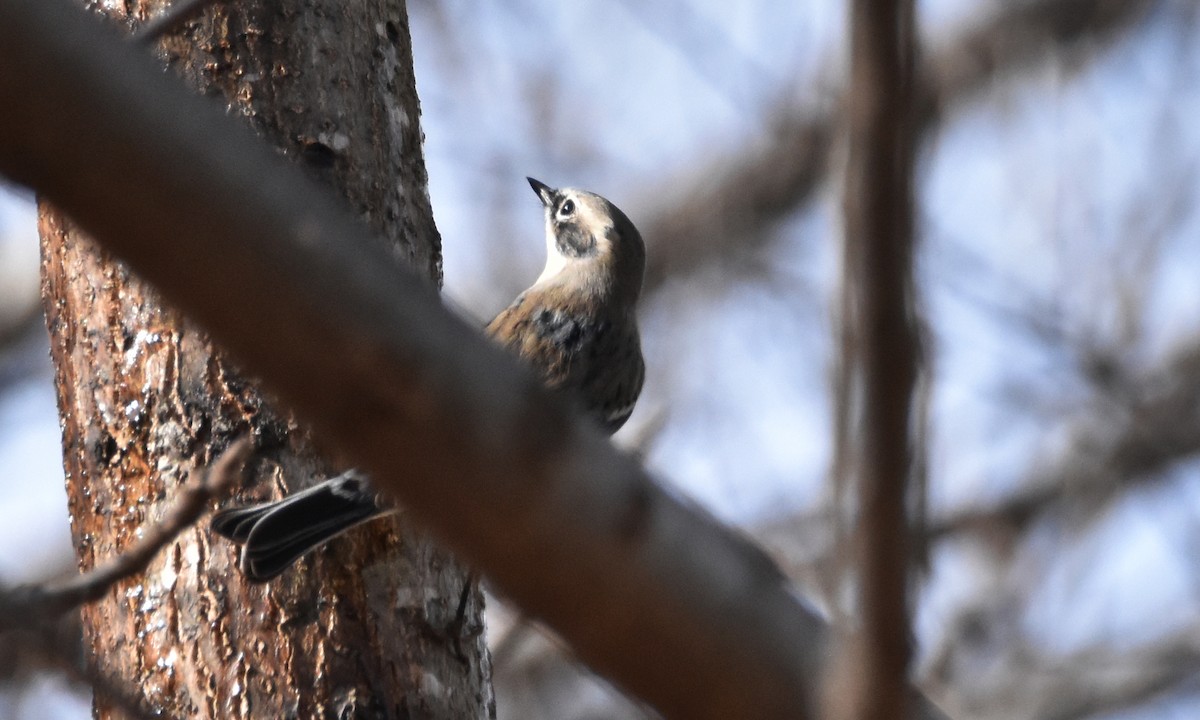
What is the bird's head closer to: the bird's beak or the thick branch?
the bird's beak

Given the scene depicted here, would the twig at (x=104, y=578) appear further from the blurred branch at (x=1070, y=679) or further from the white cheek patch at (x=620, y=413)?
the blurred branch at (x=1070, y=679)

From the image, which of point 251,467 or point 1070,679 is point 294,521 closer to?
point 251,467

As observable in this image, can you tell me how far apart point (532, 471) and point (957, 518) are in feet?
18.9

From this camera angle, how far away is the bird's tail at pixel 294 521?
103 inches

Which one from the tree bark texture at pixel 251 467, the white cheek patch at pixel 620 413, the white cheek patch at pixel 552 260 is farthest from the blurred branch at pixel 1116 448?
the tree bark texture at pixel 251 467

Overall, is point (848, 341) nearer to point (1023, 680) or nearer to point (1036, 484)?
point (1023, 680)

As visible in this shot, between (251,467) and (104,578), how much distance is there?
43.0 inches

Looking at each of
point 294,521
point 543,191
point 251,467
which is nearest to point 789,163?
point 543,191

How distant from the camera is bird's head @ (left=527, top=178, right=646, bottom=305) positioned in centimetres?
482

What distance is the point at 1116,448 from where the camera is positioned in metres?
5.69

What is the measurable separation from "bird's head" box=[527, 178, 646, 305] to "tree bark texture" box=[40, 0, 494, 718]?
1588 mm

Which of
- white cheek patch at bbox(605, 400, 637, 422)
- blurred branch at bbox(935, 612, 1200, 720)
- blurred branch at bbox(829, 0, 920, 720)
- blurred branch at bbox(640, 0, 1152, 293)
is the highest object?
blurred branch at bbox(640, 0, 1152, 293)

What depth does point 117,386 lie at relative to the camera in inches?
114

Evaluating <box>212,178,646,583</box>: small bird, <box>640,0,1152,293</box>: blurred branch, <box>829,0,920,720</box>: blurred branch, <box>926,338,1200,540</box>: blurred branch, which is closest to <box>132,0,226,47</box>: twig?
<box>212,178,646,583</box>: small bird
